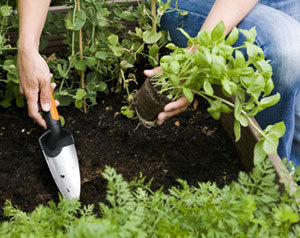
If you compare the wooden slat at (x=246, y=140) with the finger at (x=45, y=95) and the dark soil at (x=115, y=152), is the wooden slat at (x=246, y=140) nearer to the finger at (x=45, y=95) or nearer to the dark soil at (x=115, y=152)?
the dark soil at (x=115, y=152)

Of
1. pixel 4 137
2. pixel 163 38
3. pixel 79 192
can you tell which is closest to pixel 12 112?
pixel 4 137

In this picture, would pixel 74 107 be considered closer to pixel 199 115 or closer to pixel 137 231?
pixel 199 115

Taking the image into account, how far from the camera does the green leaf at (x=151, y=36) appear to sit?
162cm

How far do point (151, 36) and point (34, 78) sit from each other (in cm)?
54

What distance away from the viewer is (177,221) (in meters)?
0.78

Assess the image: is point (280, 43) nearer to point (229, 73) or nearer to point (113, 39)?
point (229, 73)

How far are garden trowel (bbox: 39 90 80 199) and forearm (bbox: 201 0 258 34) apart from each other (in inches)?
22.5

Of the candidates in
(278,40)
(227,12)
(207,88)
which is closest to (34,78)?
(207,88)

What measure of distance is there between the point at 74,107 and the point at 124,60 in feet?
1.01

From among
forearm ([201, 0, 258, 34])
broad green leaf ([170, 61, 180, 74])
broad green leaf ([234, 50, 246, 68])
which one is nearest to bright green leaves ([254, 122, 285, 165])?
broad green leaf ([234, 50, 246, 68])

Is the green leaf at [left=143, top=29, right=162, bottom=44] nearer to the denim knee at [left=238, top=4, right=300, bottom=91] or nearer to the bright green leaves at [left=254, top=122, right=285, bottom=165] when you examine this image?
the denim knee at [left=238, top=4, right=300, bottom=91]

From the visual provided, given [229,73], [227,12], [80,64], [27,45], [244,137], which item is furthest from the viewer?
[80,64]

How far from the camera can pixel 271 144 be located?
1.13 metres

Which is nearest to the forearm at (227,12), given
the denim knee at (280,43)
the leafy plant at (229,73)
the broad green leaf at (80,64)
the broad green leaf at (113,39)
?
the denim knee at (280,43)
